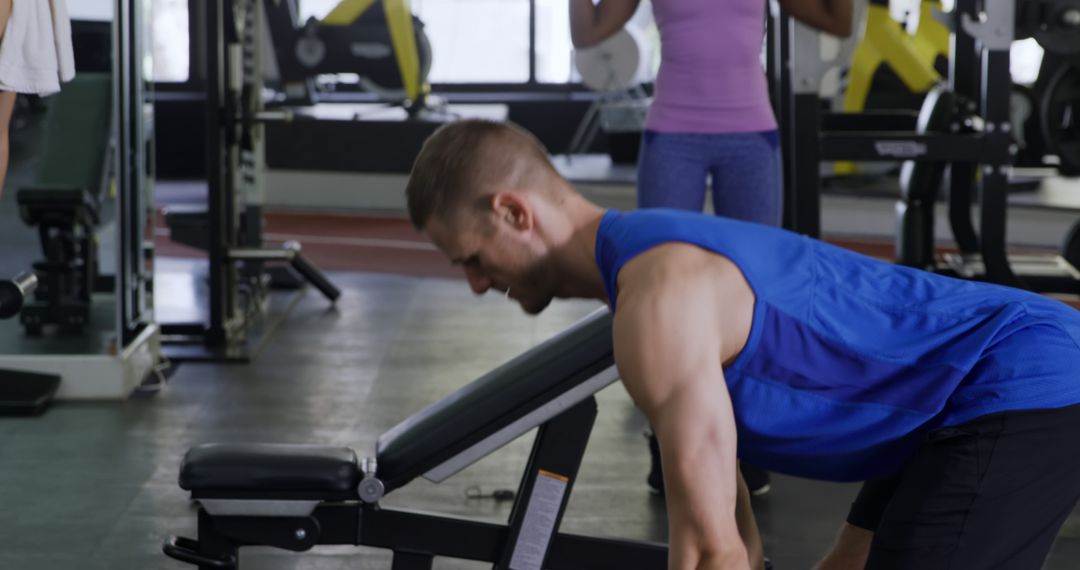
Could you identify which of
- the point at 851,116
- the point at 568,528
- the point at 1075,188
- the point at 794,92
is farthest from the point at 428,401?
the point at 1075,188

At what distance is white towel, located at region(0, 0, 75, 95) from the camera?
254cm

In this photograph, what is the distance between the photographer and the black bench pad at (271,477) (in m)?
2.19

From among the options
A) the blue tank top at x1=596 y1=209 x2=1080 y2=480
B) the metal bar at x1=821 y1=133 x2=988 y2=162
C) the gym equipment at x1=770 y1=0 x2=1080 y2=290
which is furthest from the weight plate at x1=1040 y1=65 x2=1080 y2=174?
the blue tank top at x1=596 y1=209 x2=1080 y2=480

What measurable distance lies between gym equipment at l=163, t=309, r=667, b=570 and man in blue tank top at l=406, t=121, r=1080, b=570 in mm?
678

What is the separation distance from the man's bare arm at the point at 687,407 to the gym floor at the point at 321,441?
4.94 ft

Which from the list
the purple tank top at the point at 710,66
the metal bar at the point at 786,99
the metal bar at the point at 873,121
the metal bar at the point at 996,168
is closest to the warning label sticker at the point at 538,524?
the purple tank top at the point at 710,66

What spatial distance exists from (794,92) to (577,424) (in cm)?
225

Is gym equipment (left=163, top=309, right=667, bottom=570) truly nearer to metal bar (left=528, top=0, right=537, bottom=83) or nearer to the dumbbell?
the dumbbell

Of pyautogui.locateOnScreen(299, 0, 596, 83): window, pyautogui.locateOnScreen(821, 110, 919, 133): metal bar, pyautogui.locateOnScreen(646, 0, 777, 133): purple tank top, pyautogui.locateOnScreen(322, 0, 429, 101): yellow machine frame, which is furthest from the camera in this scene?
pyautogui.locateOnScreen(299, 0, 596, 83): window

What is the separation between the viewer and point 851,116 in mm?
6152

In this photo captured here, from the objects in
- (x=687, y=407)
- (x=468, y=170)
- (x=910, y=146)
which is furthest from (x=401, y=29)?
(x=687, y=407)

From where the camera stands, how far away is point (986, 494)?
1454 mm

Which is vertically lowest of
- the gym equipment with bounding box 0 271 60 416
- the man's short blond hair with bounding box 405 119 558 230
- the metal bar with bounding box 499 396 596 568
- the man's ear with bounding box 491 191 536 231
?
the gym equipment with bounding box 0 271 60 416

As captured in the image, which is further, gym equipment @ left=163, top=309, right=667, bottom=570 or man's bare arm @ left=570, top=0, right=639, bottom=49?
man's bare arm @ left=570, top=0, right=639, bottom=49
